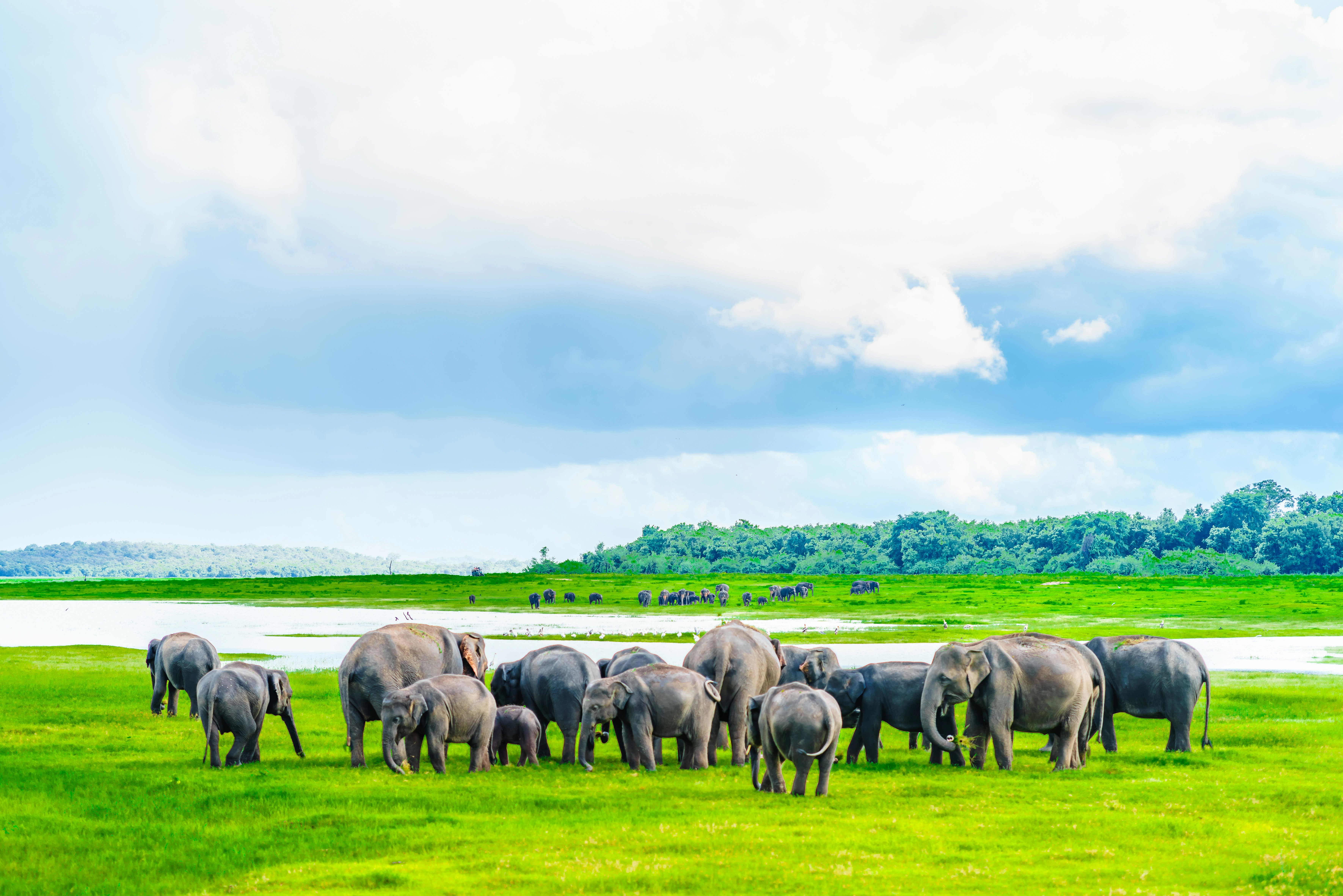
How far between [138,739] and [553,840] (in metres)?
12.7

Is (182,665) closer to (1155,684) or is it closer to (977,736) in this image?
(977,736)

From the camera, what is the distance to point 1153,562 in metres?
141

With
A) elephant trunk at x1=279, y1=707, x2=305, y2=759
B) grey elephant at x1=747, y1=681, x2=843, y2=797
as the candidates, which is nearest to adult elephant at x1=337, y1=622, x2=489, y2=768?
elephant trunk at x1=279, y1=707, x2=305, y2=759

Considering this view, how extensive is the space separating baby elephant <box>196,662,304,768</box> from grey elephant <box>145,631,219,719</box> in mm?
5985

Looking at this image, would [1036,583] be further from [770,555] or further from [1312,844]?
[1312,844]

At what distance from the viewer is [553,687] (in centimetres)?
2173

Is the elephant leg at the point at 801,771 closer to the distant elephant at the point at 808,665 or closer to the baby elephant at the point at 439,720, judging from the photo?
the distant elephant at the point at 808,665

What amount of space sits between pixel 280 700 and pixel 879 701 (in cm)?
1046

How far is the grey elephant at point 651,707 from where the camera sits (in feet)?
63.2

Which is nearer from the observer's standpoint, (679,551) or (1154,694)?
(1154,694)

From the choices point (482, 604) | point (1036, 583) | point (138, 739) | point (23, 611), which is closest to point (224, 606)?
point (23, 611)

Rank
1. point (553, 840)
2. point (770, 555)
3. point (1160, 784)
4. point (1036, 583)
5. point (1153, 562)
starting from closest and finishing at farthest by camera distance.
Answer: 1. point (553, 840)
2. point (1160, 784)
3. point (1036, 583)
4. point (1153, 562)
5. point (770, 555)

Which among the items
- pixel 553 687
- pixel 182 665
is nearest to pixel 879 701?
pixel 553 687

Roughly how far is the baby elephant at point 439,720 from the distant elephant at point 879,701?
20.1 ft
